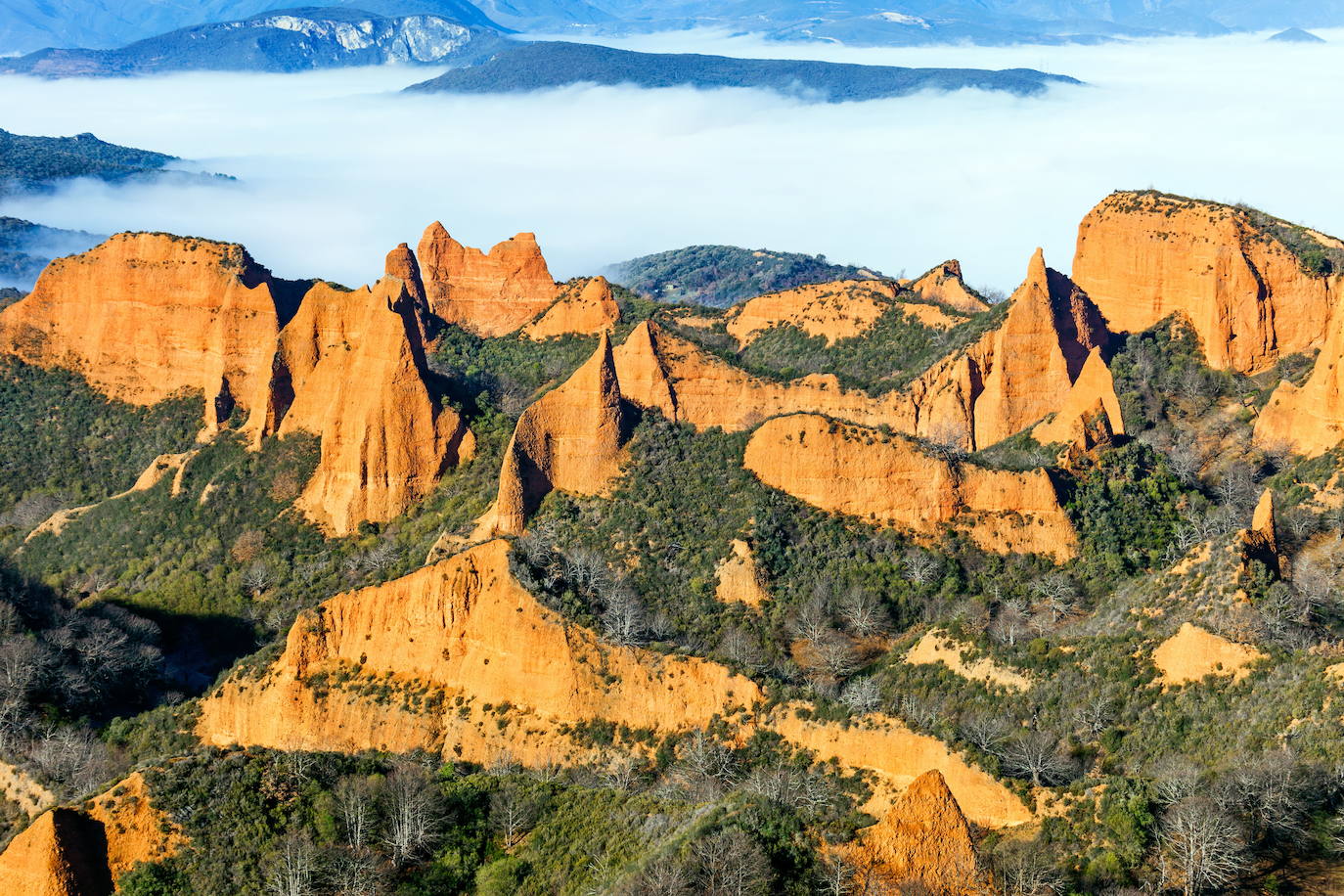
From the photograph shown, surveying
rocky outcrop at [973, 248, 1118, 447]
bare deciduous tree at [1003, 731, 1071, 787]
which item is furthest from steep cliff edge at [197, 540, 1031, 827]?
rocky outcrop at [973, 248, 1118, 447]

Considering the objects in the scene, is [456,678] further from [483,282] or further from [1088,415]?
[483,282]

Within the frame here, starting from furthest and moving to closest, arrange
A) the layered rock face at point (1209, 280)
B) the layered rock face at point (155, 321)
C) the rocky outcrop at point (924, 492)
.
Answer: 1. the layered rock face at point (1209, 280)
2. the layered rock face at point (155, 321)
3. the rocky outcrop at point (924, 492)

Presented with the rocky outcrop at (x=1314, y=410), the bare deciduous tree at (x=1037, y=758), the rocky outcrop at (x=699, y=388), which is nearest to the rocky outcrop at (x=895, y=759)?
the bare deciduous tree at (x=1037, y=758)

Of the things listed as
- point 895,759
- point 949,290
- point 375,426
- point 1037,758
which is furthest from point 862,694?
point 949,290

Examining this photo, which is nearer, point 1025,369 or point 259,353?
point 1025,369

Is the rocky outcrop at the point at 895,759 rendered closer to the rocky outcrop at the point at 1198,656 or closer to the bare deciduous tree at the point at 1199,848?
the bare deciduous tree at the point at 1199,848

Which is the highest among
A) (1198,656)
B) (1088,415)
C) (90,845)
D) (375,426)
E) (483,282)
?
(1198,656)

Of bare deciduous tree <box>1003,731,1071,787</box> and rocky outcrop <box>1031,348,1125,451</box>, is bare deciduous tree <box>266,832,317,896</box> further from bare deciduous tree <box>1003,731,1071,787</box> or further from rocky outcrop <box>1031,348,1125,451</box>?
rocky outcrop <box>1031,348,1125,451</box>
